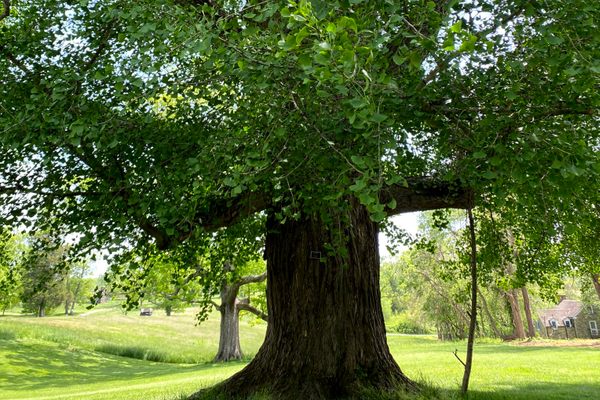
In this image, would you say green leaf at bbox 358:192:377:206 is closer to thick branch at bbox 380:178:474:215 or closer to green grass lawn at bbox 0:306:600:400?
thick branch at bbox 380:178:474:215

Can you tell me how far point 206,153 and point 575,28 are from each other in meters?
3.50

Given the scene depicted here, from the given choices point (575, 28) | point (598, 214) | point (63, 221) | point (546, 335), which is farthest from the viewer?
point (546, 335)

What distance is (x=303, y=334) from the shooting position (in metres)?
7.50

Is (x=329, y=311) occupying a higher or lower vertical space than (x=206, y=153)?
lower

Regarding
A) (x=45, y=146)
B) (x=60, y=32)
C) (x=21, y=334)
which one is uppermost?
(x=60, y=32)

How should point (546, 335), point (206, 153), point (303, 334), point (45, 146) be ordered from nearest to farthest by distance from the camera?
point (206, 153) < point (45, 146) < point (303, 334) < point (546, 335)

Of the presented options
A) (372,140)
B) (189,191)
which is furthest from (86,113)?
(372,140)

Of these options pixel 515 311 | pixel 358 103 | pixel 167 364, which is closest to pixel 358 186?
pixel 358 103

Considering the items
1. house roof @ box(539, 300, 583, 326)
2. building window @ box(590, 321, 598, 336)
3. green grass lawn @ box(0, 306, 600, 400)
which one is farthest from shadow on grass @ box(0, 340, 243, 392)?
house roof @ box(539, 300, 583, 326)

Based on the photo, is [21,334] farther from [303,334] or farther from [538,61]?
[538,61]

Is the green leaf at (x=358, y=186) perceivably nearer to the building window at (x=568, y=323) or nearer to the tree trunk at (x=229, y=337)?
the tree trunk at (x=229, y=337)

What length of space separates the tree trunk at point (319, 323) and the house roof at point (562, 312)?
2670 inches

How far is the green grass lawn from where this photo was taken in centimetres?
1083

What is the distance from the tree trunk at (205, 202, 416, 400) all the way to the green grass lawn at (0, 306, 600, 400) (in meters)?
1.62
